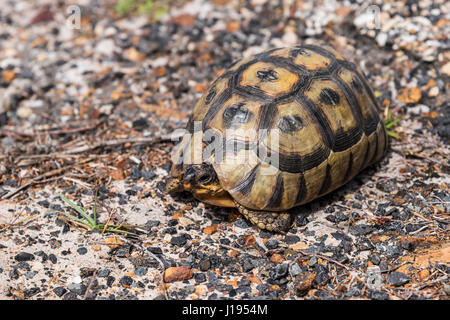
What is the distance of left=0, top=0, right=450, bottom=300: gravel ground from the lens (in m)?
3.12

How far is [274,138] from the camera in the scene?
131 inches

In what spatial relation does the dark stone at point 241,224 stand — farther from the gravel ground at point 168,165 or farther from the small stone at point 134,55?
the small stone at point 134,55

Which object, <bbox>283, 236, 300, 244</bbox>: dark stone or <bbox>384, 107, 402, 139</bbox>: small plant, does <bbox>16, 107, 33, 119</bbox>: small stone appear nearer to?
<bbox>283, 236, 300, 244</bbox>: dark stone

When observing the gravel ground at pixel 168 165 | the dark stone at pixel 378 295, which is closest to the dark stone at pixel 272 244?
the gravel ground at pixel 168 165

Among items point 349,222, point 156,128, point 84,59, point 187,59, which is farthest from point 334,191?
point 84,59

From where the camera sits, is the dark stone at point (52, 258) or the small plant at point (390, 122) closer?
the dark stone at point (52, 258)

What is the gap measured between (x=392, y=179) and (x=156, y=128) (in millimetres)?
2133

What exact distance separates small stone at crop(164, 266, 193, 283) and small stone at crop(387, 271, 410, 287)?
1.24 metres

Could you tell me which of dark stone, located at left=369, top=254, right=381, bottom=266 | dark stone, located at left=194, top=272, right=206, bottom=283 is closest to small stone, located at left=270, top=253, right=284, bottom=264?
dark stone, located at left=194, top=272, right=206, bottom=283

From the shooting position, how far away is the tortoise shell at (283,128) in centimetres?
332

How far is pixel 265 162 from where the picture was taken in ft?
10.9

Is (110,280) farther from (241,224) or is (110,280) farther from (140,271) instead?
(241,224)

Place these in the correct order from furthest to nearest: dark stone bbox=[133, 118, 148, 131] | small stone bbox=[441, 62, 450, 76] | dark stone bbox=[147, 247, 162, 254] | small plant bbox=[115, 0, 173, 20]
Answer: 1. small plant bbox=[115, 0, 173, 20]
2. small stone bbox=[441, 62, 450, 76]
3. dark stone bbox=[133, 118, 148, 131]
4. dark stone bbox=[147, 247, 162, 254]
